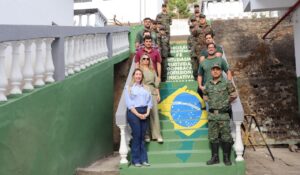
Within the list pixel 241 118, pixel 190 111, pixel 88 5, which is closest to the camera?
pixel 241 118

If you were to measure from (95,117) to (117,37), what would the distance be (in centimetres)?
344

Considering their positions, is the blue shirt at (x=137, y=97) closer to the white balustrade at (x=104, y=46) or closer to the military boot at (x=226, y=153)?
the military boot at (x=226, y=153)

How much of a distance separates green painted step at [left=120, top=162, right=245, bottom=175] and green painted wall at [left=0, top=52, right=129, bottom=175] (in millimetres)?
1001

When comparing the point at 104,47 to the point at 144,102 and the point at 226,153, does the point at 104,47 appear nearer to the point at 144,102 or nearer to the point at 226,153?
the point at 144,102

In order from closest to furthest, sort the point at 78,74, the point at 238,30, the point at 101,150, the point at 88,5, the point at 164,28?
the point at 78,74 → the point at 101,150 → the point at 164,28 → the point at 238,30 → the point at 88,5

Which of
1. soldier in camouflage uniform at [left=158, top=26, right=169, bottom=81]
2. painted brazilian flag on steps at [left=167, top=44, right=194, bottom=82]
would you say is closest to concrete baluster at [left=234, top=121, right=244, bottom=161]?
painted brazilian flag on steps at [left=167, top=44, right=194, bottom=82]

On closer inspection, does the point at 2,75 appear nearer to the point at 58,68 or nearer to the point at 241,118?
the point at 58,68

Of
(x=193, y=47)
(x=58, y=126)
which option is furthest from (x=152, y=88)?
(x=193, y=47)

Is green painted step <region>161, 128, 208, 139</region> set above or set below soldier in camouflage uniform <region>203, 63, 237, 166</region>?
below

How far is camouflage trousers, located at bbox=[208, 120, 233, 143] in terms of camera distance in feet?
18.8

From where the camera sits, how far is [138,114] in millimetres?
5777

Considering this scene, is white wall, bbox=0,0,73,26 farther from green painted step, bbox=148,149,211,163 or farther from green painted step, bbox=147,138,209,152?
green painted step, bbox=148,149,211,163

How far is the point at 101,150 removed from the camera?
7992 millimetres

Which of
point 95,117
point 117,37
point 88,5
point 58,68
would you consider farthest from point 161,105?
point 88,5
